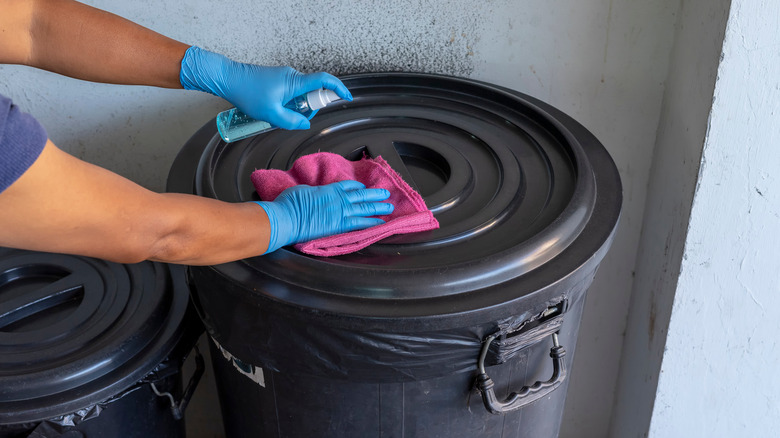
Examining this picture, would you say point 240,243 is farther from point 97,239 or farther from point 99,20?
point 99,20

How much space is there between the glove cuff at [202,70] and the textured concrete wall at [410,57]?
30cm

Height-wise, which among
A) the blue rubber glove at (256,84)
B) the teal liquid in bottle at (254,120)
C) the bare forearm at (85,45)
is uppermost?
the bare forearm at (85,45)

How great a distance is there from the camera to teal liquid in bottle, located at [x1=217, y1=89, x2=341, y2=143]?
1.33 meters

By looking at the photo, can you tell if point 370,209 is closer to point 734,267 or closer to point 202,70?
point 202,70

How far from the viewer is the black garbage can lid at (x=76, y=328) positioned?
4.07 ft

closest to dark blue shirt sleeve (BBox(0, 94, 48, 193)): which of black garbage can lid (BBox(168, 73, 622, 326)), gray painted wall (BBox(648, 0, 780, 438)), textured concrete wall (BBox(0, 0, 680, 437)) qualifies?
black garbage can lid (BBox(168, 73, 622, 326))

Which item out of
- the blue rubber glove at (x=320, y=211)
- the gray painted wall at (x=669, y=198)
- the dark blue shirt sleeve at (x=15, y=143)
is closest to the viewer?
the dark blue shirt sleeve at (x=15, y=143)

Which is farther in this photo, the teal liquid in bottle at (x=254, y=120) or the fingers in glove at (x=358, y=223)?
the teal liquid in bottle at (x=254, y=120)

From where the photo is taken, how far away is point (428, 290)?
1.04 m

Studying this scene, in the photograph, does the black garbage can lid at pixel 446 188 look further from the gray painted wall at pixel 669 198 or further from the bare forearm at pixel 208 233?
the gray painted wall at pixel 669 198

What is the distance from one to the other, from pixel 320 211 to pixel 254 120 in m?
0.35

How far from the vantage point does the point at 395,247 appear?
1151mm

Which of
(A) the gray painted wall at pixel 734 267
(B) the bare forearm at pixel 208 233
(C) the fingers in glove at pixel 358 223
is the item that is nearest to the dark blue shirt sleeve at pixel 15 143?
(B) the bare forearm at pixel 208 233

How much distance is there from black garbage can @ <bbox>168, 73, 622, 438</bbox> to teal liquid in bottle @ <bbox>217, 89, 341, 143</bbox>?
41 millimetres
